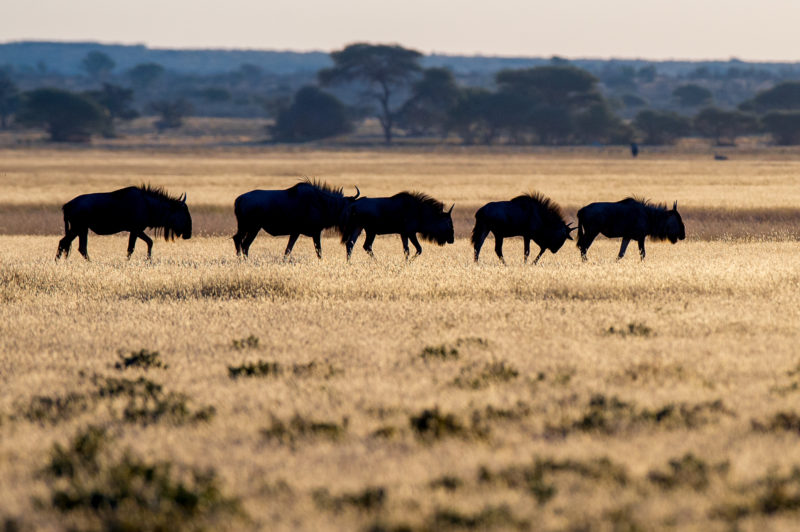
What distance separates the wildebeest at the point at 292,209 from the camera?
17422mm

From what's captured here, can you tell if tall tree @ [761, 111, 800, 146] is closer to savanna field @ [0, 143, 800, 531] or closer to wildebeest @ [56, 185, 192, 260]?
savanna field @ [0, 143, 800, 531]

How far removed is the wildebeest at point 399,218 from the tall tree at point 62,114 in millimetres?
94679

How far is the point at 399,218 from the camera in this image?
17.7 metres

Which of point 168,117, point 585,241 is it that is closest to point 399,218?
point 585,241

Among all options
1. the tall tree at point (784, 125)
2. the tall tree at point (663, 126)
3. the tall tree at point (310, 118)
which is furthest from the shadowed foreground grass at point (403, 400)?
the tall tree at point (310, 118)

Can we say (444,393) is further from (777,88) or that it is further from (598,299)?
(777,88)

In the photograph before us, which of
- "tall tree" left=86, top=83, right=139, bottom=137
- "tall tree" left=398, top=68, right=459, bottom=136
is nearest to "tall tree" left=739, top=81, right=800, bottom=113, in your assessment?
"tall tree" left=398, top=68, right=459, bottom=136

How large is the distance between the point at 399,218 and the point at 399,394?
32.1ft

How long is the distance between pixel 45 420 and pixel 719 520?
4.75 meters

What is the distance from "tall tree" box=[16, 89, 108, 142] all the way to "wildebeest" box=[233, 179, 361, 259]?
94286 mm

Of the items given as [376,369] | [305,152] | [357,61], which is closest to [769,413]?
[376,369]

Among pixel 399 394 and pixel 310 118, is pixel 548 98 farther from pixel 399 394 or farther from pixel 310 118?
pixel 399 394

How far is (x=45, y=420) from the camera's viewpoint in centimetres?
743

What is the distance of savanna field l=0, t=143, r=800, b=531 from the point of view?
5.66 meters
